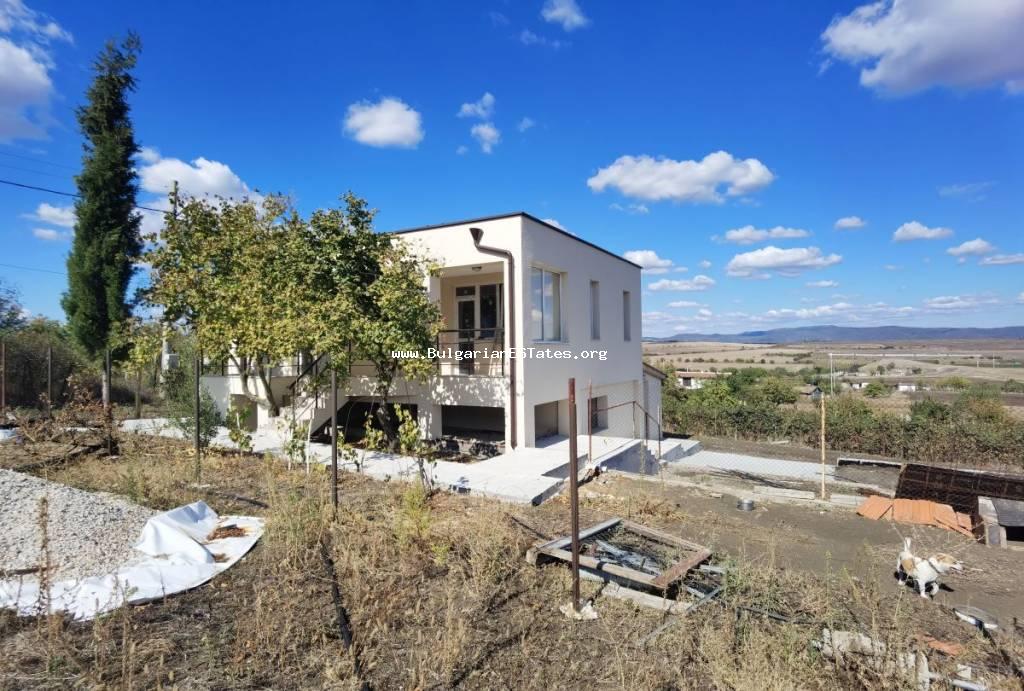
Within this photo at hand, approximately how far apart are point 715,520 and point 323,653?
5726mm

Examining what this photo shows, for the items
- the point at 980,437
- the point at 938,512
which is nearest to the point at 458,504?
the point at 938,512

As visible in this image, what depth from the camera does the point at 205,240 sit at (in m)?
10.9

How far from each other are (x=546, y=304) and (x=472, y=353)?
2.09 meters

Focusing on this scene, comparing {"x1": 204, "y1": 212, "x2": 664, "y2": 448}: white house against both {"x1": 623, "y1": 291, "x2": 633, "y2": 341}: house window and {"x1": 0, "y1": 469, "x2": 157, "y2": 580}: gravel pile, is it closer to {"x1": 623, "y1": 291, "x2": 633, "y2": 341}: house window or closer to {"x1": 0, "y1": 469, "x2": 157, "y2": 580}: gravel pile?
{"x1": 623, "y1": 291, "x2": 633, "y2": 341}: house window

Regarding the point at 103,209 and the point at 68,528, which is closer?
the point at 68,528

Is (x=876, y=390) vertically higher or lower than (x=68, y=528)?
→ lower

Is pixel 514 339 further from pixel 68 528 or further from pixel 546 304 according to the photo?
pixel 68 528

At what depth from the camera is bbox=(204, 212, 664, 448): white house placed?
35.1 feet

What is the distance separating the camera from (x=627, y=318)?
16.7 metres

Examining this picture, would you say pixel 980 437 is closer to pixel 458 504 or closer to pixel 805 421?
pixel 805 421

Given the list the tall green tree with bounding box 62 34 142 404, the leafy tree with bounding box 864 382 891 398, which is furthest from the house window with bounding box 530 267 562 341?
the leafy tree with bounding box 864 382 891 398

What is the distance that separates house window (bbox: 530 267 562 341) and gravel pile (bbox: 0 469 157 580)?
7.71 metres

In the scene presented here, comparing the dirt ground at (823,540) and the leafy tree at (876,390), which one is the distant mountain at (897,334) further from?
the dirt ground at (823,540)

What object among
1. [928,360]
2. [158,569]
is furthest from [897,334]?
[158,569]
